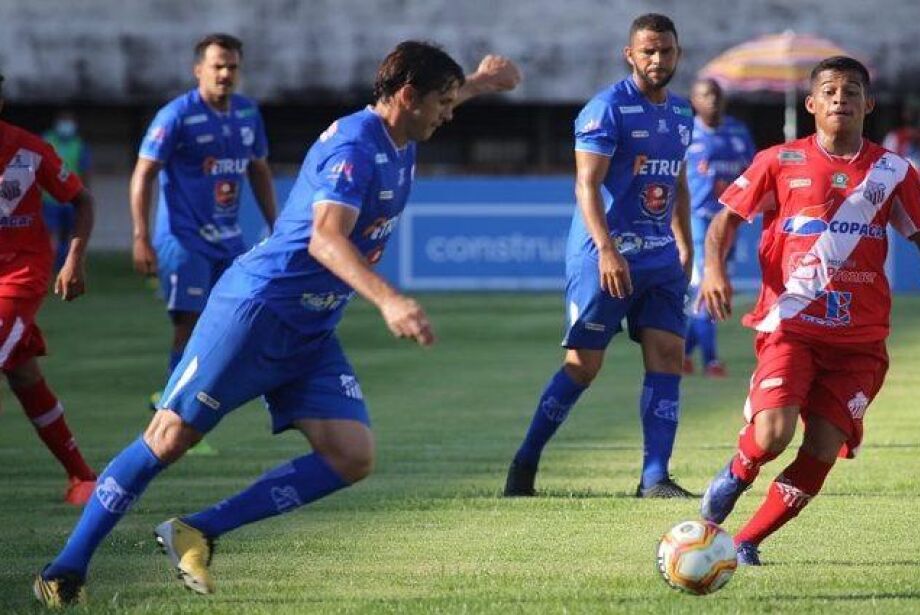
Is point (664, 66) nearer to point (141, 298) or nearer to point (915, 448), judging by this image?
point (915, 448)

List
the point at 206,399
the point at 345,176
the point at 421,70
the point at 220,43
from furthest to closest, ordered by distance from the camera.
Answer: the point at 220,43 → the point at 206,399 → the point at 421,70 → the point at 345,176

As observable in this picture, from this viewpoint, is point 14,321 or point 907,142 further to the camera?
point 907,142

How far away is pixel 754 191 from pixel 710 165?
893 centimetres

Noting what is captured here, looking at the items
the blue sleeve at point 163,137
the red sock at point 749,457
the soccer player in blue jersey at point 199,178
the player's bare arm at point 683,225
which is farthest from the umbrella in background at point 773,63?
the red sock at point 749,457

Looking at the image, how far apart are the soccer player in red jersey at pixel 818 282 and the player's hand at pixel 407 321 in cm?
→ 187

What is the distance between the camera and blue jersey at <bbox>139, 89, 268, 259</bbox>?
39.0ft

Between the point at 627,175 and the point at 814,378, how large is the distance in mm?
2224

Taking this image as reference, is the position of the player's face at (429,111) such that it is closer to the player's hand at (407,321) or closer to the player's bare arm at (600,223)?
the player's hand at (407,321)

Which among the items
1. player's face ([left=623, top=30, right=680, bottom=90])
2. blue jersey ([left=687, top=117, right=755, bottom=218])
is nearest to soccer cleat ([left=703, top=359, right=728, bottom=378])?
blue jersey ([left=687, top=117, right=755, bottom=218])

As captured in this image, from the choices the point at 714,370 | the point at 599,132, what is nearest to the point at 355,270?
the point at 599,132

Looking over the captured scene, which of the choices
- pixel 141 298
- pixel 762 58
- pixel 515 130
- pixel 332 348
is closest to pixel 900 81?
pixel 515 130

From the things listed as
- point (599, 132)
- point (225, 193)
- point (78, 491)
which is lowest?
point (78, 491)

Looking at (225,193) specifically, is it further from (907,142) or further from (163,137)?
(907,142)

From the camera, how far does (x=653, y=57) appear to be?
952 centimetres
